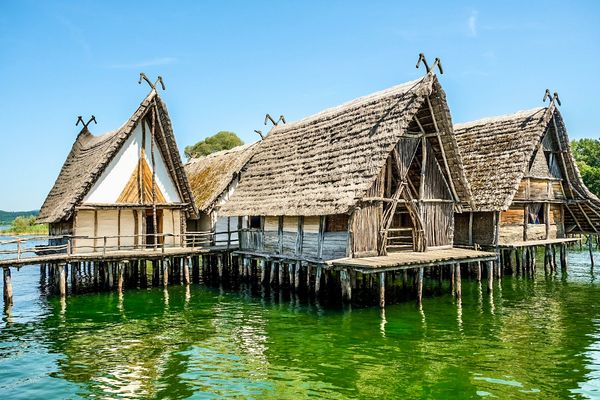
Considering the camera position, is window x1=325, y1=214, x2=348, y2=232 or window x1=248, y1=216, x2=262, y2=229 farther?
window x1=248, y1=216, x2=262, y2=229

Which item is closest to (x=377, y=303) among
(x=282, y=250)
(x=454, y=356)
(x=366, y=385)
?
(x=282, y=250)

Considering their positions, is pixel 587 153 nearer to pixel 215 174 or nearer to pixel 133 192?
pixel 215 174

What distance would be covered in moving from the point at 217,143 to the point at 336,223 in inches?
1950

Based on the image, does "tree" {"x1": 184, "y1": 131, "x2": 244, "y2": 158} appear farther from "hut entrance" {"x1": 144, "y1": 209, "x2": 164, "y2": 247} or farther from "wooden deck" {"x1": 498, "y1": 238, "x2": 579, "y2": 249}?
"wooden deck" {"x1": 498, "y1": 238, "x2": 579, "y2": 249}

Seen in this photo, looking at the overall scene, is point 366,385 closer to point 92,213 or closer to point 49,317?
point 49,317

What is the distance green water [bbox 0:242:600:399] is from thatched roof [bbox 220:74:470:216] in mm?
3774

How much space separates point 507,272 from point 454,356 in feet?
52.2

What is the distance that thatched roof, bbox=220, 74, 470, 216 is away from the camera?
54.4 ft

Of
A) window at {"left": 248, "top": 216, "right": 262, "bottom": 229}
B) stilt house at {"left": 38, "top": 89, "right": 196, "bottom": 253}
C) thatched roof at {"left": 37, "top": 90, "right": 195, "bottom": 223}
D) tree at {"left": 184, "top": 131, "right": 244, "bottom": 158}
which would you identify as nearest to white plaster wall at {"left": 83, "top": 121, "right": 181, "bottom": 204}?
stilt house at {"left": 38, "top": 89, "right": 196, "bottom": 253}

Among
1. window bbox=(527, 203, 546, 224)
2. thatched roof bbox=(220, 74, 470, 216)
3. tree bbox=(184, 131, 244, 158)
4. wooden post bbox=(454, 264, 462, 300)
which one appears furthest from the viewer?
tree bbox=(184, 131, 244, 158)

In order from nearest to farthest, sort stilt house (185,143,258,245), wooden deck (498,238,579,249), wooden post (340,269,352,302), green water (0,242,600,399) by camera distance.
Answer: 1. green water (0,242,600,399)
2. wooden post (340,269,352,302)
3. wooden deck (498,238,579,249)
4. stilt house (185,143,258,245)

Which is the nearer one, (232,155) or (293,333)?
(293,333)

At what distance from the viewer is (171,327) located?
14594mm

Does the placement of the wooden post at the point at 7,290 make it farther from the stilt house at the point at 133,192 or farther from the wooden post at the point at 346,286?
the wooden post at the point at 346,286
